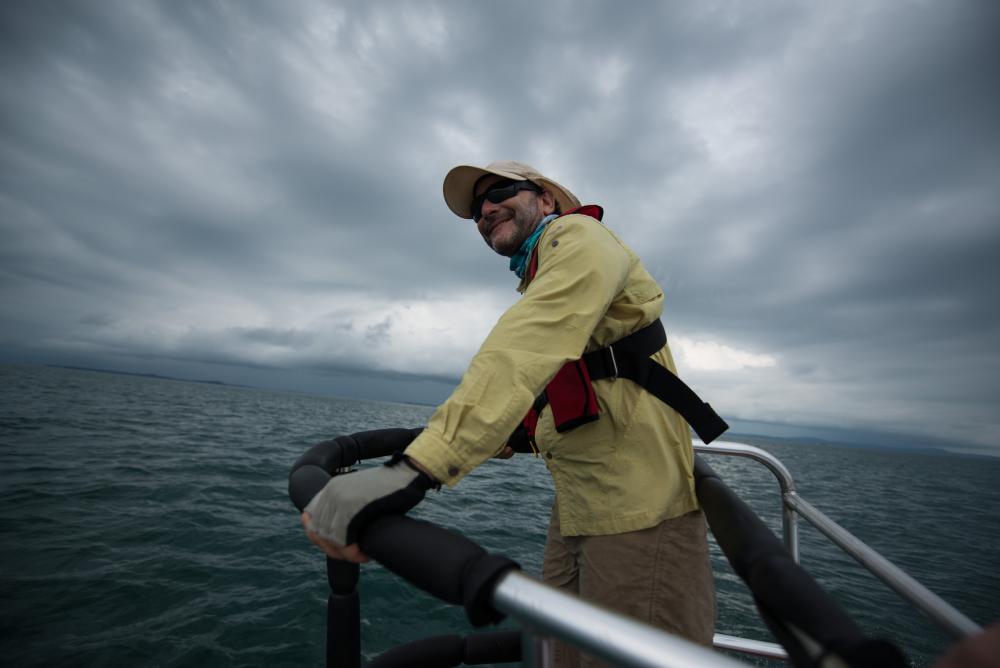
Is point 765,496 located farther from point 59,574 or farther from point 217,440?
point 217,440

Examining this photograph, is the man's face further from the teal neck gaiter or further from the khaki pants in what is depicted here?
the khaki pants

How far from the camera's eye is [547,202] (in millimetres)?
2252

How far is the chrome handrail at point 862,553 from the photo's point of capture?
90cm

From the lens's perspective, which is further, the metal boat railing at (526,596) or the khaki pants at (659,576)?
the khaki pants at (659,576)

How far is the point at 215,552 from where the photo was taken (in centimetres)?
505

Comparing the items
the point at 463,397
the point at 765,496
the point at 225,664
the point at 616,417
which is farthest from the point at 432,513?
the point at 765,496

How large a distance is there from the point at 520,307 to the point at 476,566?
656 millimetres

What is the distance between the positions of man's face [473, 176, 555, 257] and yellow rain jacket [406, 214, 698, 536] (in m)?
0.25

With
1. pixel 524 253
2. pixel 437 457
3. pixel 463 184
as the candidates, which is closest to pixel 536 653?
pixel 437 457

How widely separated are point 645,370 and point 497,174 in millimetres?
1240

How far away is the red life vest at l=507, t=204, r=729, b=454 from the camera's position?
1659mm

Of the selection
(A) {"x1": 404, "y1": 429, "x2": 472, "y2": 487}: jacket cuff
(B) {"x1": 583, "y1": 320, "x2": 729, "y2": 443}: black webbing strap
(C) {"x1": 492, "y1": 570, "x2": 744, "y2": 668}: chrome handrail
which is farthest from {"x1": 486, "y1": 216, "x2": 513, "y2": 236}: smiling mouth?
(C) {"x1": 492, "y1": 570, "x2": 744, "y2": 668}: chrome handrail

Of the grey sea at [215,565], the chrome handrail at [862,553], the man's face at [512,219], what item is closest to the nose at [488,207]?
the man's face at [512,219]

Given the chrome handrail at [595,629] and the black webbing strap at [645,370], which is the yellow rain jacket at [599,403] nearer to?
the black webbing strap at [645,370]
